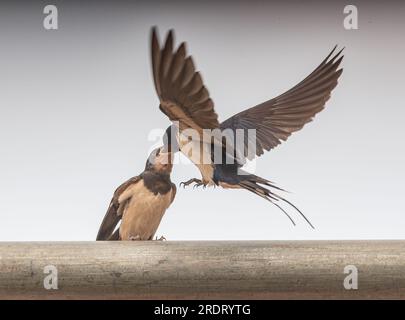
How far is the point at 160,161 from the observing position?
87 cm

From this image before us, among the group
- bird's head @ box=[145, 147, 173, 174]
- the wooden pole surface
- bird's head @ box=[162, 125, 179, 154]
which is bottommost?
the wooden pole surface

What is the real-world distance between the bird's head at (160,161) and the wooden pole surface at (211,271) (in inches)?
5.8

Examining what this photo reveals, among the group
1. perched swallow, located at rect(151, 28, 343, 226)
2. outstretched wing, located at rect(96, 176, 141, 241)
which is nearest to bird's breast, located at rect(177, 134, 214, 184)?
perched swallow, located at rect(151, 28, 343, 226)

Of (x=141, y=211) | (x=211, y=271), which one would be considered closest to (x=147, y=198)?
(x=141, y=211)

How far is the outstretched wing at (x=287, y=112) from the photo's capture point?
90 centimetres

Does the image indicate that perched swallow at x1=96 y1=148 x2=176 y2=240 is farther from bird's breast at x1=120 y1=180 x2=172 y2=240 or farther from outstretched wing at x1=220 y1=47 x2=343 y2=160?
outstretched wing at x1=220 y1=47 x2=343 y2=160

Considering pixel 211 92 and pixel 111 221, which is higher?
pixel 211 92

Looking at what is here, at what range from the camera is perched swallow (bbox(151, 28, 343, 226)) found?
0.65m

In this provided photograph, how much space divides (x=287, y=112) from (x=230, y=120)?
0.08 meters

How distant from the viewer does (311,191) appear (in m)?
1.05

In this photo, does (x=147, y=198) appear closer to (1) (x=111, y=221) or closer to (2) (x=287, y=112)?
(1) (x=111, y=221)

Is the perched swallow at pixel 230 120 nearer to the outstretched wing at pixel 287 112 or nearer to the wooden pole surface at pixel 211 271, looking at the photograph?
the outstretched wing at pixel 287 112

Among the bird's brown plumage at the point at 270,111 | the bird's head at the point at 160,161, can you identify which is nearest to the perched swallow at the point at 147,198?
the bird's head at the point at 160,161

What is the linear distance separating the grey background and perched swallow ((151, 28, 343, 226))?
0.11 metres
